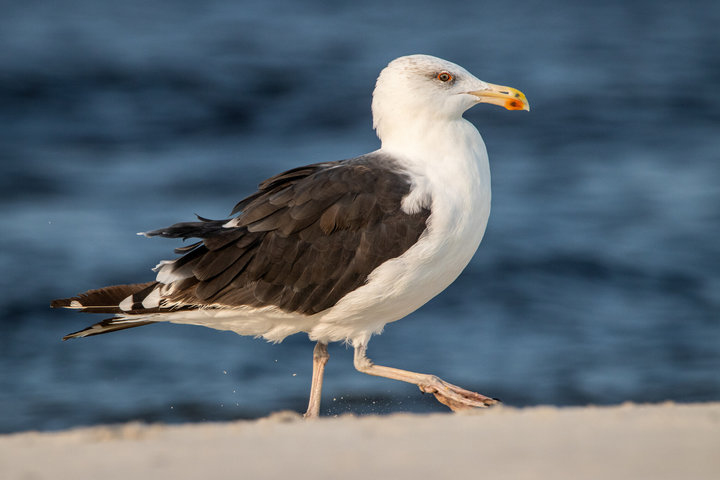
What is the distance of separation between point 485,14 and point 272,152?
8963 millimetres

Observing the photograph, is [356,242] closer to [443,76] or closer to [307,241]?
[307,241]

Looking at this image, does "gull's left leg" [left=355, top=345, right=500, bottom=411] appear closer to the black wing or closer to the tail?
the black wing

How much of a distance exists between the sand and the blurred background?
3.85 m

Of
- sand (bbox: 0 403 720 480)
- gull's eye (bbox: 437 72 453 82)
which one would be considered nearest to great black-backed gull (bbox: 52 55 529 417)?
gull's eye (bbox: 437 72 453 82)

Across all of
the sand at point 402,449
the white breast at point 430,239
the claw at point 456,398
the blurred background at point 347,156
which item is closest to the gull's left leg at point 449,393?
the claw at point 456,398

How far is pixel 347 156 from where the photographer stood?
13.4m

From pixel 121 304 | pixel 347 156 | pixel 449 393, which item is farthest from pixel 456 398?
pixel 347 156

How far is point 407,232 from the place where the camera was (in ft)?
18.5

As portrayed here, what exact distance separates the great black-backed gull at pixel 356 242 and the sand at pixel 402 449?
136cm

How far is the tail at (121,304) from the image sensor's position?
20.1 feet

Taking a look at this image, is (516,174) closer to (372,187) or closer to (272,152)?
(272,152)

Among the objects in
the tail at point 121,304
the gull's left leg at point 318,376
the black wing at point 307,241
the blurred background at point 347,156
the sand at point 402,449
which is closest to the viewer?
the sand at point 402,449

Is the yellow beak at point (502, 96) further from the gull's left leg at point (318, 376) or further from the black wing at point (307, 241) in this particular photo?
the gull's left leg at point (318, 376)

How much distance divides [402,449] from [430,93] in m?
3.01
